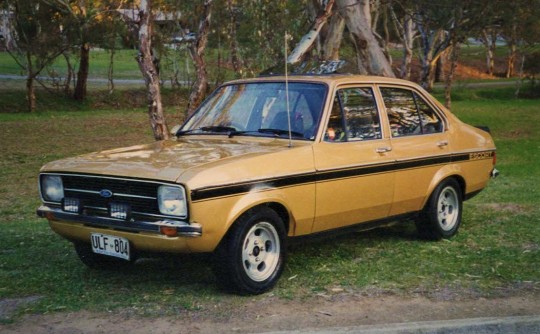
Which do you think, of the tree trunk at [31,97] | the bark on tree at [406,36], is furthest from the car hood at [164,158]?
the tree trunk at [31,97]

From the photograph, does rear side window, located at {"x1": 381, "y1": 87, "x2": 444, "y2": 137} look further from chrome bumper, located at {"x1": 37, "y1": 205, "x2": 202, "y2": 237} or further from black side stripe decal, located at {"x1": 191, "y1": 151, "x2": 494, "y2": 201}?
chrome bumper, located at {"x1": 37, "y1": 205, "x2": 202, "y2": 237}

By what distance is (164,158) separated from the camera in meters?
6.30

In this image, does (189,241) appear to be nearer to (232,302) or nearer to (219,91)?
(232,302)

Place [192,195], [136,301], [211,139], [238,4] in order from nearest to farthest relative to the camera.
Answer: [192,195], [136,301], [211,139], [238,4]

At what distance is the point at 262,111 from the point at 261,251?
4.85 feet

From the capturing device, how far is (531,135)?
79.0 feet

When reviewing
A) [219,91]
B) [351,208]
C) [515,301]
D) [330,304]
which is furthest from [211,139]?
[515,301]

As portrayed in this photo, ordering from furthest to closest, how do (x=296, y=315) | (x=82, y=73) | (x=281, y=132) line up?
1. (x=82, y=73)
2. (x=281, y=132)
3. (x=296, y=315)

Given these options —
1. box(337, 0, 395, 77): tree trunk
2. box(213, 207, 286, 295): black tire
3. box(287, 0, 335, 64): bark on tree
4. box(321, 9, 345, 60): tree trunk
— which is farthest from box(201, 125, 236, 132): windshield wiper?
box(321, 9, 345, 60): tree trunk

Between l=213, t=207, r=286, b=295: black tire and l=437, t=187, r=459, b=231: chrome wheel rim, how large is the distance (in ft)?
8.04

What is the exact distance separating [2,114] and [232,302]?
23.2 m

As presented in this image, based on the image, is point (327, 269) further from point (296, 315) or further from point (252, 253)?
point (296, 315)

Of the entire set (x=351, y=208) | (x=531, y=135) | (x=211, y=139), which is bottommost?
(x=531, y=135)

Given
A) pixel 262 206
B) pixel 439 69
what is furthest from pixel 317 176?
pixel 439 69
